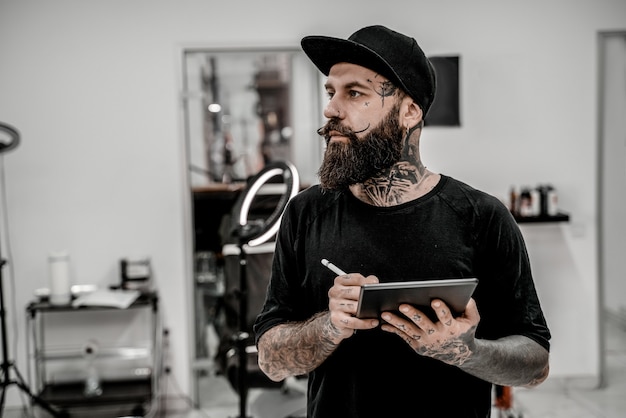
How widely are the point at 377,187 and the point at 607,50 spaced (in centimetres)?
300

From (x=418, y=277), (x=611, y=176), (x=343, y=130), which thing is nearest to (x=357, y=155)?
(x=343, y=130)

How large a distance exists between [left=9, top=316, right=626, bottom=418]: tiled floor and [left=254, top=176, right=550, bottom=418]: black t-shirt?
7.26 feet

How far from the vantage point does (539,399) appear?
3949 mm

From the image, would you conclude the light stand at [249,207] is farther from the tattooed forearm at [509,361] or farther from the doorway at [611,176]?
the doorway at [611,176]

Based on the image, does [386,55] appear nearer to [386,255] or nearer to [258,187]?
[386,255]

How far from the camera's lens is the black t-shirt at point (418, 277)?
1.38 m

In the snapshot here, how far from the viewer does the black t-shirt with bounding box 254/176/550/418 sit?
1377 mm

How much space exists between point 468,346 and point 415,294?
0.17 metres

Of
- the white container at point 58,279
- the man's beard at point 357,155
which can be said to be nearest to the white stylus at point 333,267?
the man's beard at point 357,155

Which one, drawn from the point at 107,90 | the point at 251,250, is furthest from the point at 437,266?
the point at 107,90

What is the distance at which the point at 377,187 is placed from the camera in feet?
4.86

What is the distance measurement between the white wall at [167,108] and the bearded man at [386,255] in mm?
2437

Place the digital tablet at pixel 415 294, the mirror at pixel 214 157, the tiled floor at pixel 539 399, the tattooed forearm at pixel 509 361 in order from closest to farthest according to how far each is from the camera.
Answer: the digital tablet at pixel 415 294 < the tattooed forearm at pixel 509 361 < the tiled floor at pixel 539 399 < the mirror at pixel 214 157

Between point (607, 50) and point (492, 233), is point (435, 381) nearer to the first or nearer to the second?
point (492, 233)
